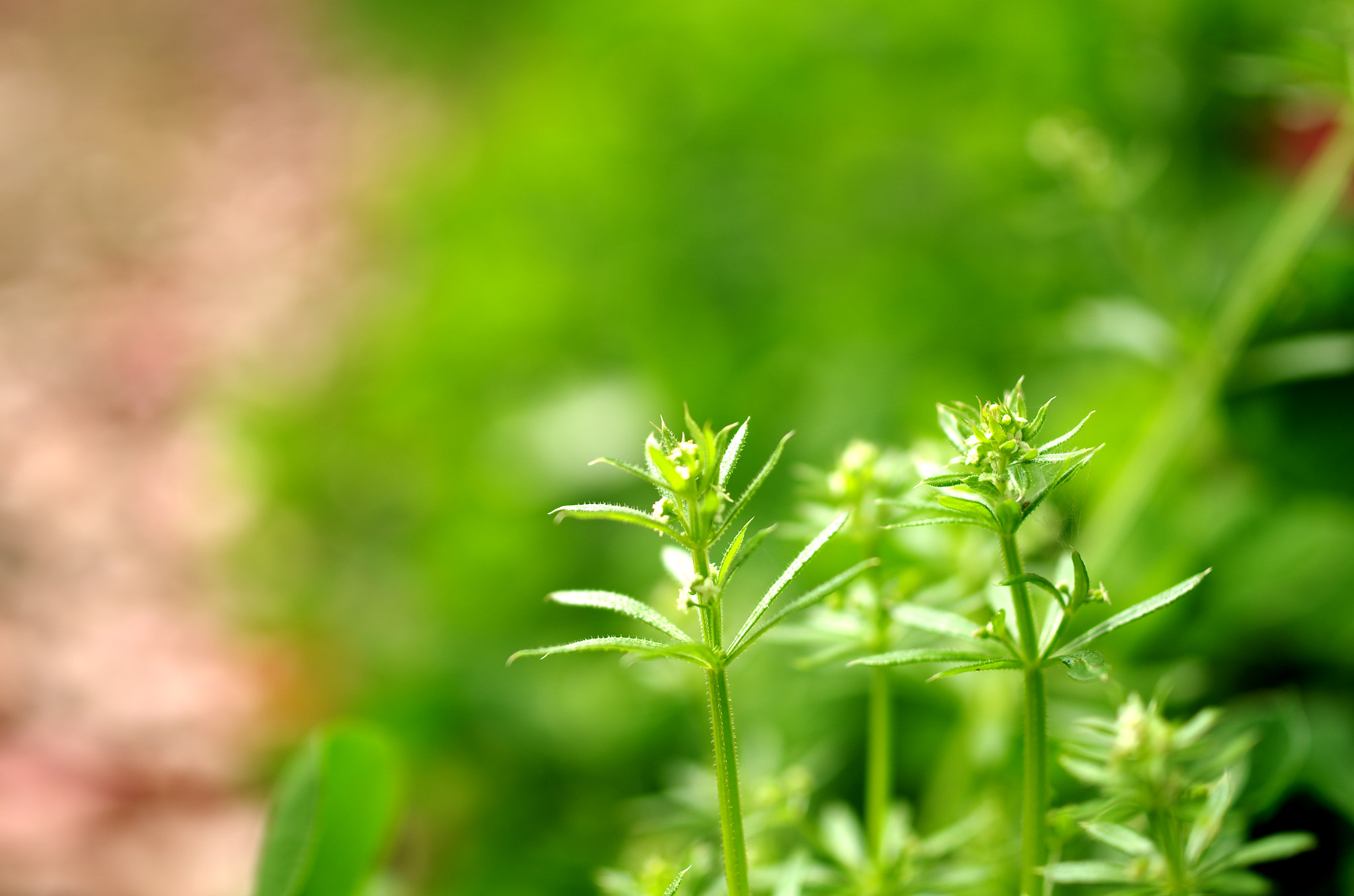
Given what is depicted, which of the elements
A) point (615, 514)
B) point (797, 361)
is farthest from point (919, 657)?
point (797, 361)

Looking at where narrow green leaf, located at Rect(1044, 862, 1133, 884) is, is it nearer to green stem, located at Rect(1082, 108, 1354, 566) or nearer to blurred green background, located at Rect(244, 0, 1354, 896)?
blurred green background, located at Rect(244, 0, 1354, 896)

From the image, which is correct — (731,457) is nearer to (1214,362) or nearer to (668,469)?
(668,469)

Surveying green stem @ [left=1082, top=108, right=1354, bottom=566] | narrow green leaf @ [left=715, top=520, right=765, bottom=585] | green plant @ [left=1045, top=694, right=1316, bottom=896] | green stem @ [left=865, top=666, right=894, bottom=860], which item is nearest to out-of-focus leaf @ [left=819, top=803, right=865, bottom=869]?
green stem @ [left=865, top=666, right=894, bottom=860]

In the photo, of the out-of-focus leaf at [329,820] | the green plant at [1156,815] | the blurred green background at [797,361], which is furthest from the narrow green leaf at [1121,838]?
the out-of-focus leaf at [329,820]

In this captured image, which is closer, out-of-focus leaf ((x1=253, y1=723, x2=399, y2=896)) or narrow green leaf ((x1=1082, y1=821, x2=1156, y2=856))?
narrow green leaf ((x1=1082, y1=821, x2=1156, y2=856))

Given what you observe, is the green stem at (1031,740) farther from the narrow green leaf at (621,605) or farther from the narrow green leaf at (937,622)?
the narrow green leaf at (621,605)

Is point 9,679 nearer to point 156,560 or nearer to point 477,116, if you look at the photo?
point 156,560
